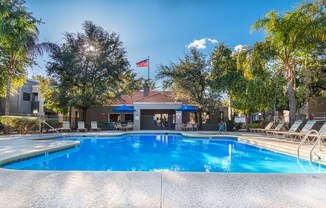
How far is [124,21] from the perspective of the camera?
13523mm

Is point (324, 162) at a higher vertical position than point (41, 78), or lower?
lower

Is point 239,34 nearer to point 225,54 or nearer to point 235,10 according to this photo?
point 225,54

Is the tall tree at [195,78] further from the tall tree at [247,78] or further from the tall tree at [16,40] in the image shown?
the tall tree at [16,40]

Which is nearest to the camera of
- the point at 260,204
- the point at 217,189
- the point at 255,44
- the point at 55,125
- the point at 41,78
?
the point at 260,204

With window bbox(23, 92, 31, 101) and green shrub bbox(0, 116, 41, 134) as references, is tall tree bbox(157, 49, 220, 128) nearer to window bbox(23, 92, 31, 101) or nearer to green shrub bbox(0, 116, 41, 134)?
green shrub bbox(0, 116, 41, 134)

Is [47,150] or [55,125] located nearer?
[47,150]

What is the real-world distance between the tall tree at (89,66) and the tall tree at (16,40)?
7.38 feet

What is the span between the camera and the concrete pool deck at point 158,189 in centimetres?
239

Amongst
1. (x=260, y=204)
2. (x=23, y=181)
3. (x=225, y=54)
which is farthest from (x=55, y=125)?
(x=260, y=204)

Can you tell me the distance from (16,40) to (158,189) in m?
15.8

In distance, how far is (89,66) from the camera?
747 inches

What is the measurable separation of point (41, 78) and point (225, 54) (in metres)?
18.4

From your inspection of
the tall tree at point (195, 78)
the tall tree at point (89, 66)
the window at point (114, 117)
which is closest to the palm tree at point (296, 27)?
the tall tree at point (195, 78)

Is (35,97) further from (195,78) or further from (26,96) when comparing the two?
(195,78)
